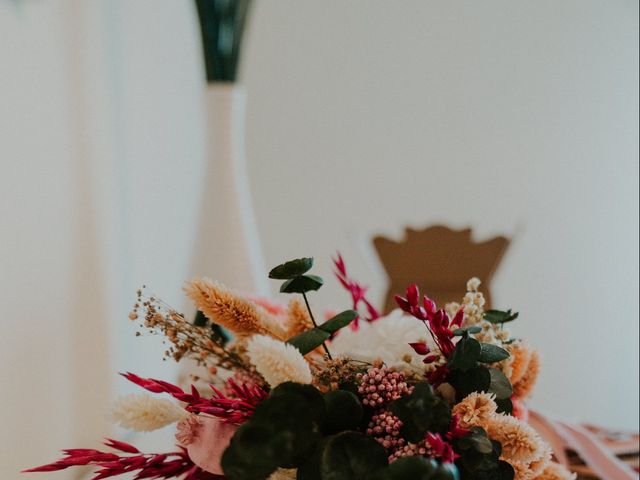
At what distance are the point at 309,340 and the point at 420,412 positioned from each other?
0.13 m

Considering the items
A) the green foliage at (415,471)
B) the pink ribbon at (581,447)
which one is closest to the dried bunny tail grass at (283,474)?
the green foliage at (415,471)

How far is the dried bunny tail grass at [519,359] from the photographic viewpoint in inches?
26.4

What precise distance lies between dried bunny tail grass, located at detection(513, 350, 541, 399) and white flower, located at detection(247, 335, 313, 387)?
286 millimetres

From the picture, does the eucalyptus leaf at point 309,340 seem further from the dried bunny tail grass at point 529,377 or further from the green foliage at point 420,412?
the dried bunny tail grass at point 529,377

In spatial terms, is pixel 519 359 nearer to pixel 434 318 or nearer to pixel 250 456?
pixel 434 318

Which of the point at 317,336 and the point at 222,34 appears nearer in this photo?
the point at 317,336

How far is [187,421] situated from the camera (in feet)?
1.87

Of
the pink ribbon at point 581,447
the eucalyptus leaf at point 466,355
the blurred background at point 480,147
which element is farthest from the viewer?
the blurred background at point 480,147

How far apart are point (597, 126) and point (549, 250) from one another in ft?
1.31

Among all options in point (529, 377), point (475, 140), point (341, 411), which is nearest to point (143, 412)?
point (341, 411)

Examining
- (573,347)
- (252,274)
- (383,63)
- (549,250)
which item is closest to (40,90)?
(252,274)

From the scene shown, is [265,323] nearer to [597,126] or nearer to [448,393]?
[448,393]

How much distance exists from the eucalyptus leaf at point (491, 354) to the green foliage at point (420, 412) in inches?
2.3

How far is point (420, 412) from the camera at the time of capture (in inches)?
20.1
